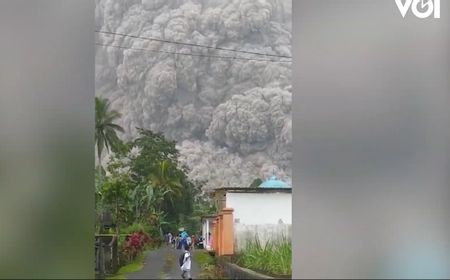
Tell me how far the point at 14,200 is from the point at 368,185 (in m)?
1.63

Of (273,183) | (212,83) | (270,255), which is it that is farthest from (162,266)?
(212,83)

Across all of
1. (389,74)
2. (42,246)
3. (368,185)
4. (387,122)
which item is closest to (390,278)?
(368,185)

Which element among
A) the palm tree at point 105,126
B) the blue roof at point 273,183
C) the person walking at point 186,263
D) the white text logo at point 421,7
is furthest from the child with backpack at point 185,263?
the white text logo at point 421,7

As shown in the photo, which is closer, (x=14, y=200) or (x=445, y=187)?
(x=14, y=200)

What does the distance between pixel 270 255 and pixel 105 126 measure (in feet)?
3.18

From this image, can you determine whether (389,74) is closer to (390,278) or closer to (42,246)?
(390,278)

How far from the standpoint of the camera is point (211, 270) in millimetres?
2826

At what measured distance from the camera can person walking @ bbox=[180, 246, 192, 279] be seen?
2824 millimetres

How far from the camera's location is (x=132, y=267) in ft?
9.12

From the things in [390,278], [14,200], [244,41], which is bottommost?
[390,278]

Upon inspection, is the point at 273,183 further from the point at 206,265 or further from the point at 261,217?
the point at 206,265

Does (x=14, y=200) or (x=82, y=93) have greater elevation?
(x=82, y=93)

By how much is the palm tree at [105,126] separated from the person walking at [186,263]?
0.58m

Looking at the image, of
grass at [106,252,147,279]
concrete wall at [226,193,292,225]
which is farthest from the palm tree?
concrete wall at [226,193,292,225]
